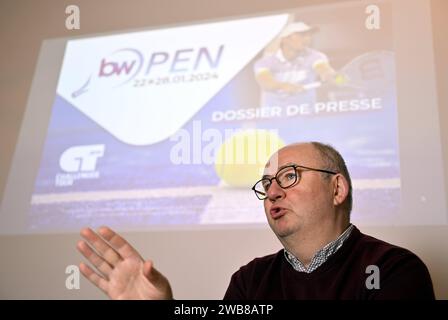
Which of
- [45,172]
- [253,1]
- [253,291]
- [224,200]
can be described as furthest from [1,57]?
[253,291]

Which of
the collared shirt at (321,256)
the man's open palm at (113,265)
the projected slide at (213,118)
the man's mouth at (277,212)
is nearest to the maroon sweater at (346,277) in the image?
the collared shirt at (321,256)

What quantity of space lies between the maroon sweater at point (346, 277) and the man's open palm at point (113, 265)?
20.0 inches

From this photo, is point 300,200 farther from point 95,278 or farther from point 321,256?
point 95,278

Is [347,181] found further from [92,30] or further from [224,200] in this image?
[92,30]

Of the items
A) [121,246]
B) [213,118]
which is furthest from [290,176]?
[213,118]

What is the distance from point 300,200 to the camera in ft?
4.46

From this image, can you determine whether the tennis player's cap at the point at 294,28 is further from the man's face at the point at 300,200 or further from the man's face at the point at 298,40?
the man's face at the point at 300,200

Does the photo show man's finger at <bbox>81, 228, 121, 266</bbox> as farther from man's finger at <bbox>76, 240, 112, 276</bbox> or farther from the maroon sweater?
the maroon sweater

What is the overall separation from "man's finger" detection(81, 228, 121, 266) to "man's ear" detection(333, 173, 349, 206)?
2.30 feet

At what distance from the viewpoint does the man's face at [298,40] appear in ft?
7.84

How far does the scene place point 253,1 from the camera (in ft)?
8.54

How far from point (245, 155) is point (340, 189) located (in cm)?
90

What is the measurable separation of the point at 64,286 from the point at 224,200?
92cm

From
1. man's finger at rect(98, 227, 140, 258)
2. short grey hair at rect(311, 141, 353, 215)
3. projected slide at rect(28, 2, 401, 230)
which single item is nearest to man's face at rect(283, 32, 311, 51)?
projected slide at rect(28, 2, 401, 230)
